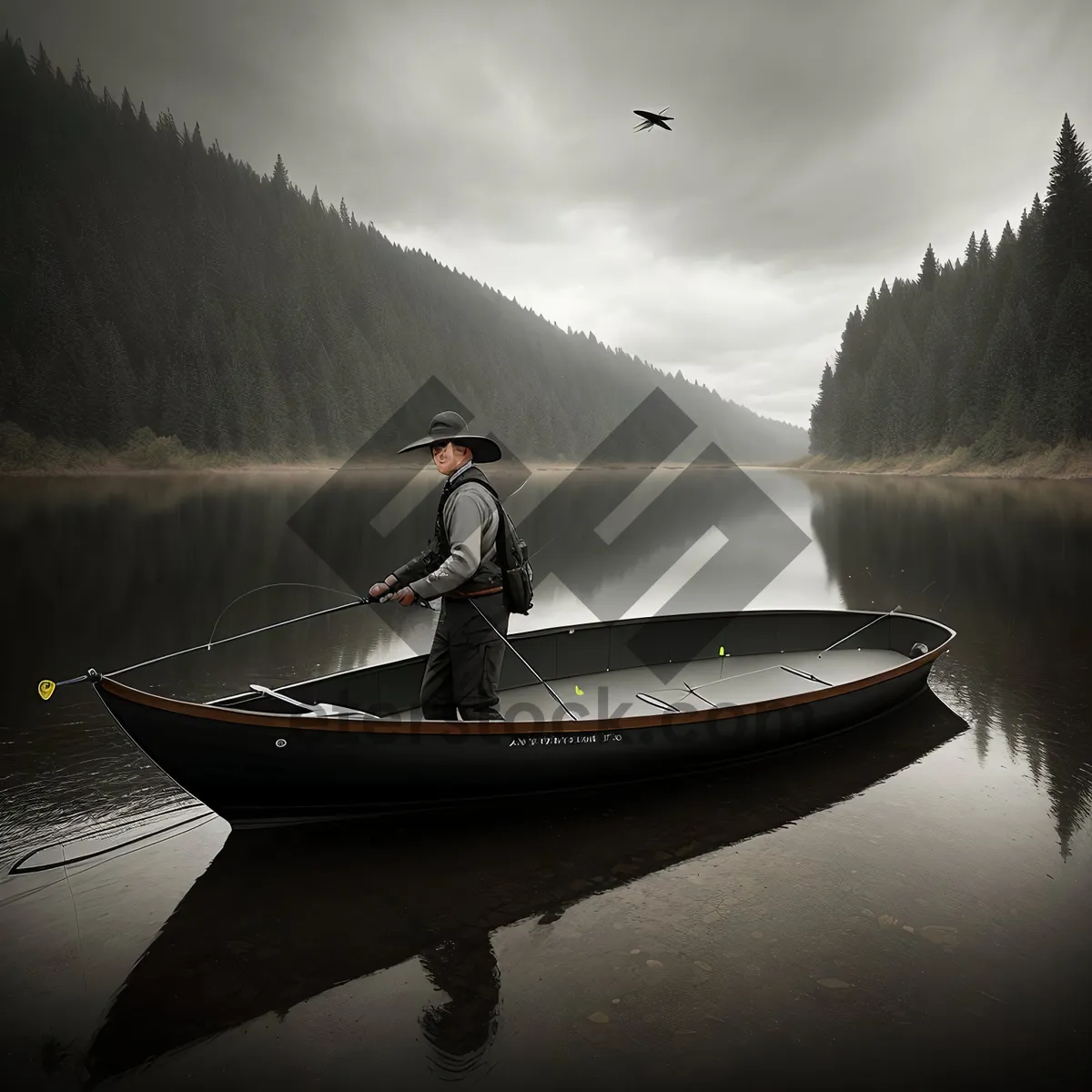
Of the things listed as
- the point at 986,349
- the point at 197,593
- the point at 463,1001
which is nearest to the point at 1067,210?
the point at 986,349

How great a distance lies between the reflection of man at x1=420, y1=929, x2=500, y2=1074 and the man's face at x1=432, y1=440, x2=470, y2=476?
11.0ft

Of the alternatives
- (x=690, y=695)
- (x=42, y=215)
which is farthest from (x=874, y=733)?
(x=42, y=215)

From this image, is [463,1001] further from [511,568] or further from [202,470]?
[202,470]

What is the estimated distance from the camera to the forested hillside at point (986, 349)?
164 ft

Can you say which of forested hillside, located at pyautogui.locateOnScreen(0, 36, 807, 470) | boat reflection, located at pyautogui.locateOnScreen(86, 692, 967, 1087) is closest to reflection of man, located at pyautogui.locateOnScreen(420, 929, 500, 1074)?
boat reflection, located at pyautogui.locateOnScreen(86, 692, 967, 1087)

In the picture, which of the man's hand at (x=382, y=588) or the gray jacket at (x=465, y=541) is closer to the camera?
the gray jacket at (x=465, y=541)

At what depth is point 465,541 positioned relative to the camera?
542 cm

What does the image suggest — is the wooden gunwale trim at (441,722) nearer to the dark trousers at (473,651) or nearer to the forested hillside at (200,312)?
the dark trousers at (473,651)

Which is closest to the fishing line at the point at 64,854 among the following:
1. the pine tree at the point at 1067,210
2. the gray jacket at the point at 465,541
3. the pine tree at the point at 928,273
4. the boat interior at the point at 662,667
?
the boat interior at the point at 662,667

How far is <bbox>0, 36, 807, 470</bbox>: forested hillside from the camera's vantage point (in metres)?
70.8

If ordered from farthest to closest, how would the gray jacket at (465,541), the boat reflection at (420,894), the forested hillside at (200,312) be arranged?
the forested hillside at (200,312) → the gray jacket at (465,541) → the boat reflection at (420,894)

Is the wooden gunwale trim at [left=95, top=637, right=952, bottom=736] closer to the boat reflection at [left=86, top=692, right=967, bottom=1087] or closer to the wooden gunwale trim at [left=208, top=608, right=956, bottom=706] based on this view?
the boat reflection at [left=86, top=692, right=967, bottom=1087]

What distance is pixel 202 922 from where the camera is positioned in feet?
14.7

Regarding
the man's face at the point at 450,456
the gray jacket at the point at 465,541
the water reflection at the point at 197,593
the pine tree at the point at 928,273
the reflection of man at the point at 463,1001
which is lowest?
the reflection of man at the point at 463,1001
